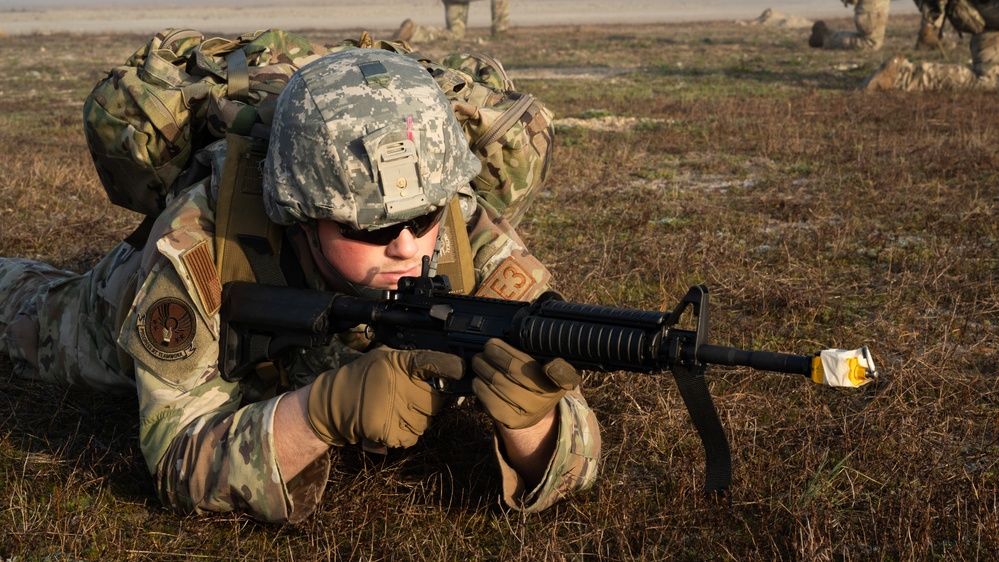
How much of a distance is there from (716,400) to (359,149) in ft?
6.06

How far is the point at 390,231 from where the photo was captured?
3.32 meters

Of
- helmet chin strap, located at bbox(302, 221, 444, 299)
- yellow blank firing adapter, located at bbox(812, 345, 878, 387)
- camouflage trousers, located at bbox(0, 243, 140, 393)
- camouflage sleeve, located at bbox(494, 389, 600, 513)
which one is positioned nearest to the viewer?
yellow blank firing adapter, located at bbox(812, 345, 878, 387)

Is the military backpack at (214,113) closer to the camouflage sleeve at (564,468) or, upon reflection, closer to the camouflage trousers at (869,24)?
the camouflage sleeve at (564,468)

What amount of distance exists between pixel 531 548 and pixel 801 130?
9564mm

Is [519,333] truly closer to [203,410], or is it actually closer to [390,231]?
[390,231]

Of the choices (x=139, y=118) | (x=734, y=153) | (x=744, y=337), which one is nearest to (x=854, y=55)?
(x=734, y=153)

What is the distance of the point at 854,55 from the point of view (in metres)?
25.4

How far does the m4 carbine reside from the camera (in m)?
2.74

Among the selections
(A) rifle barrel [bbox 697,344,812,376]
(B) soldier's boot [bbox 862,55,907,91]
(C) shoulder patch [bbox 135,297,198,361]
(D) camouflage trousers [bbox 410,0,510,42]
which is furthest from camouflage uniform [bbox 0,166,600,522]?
(D) camouflage trousers [bbox 410,0,510,42]

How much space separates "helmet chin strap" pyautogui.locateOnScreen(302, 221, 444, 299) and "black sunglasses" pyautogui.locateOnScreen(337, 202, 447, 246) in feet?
0.32

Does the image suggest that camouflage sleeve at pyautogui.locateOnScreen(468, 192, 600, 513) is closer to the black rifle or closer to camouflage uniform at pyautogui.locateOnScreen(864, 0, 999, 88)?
the black rifle

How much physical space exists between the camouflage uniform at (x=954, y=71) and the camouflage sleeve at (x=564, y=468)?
567 inches

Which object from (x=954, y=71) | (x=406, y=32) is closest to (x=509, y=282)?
(x=954, y=71)

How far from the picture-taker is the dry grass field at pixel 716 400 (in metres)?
Answer: 3.21
